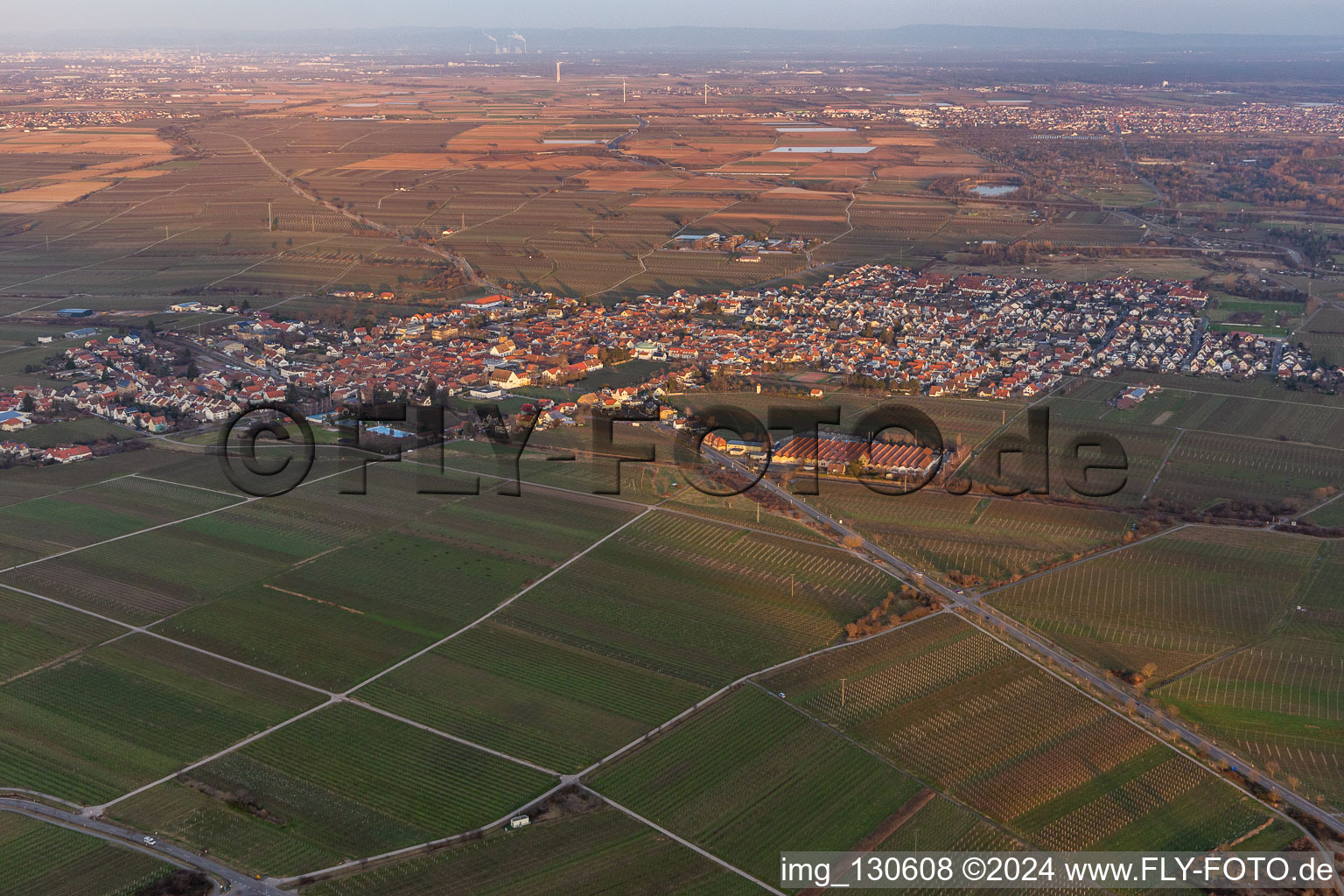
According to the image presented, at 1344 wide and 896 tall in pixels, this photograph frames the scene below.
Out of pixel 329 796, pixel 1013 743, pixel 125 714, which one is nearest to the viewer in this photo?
pixel 329 796

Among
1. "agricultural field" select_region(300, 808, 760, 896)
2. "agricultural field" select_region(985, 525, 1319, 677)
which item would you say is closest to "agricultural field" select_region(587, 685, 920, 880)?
"agricultural field" select_region(300, 808, 760, 896)

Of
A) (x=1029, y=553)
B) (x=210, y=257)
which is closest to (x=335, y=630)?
(x=1029, y=553)

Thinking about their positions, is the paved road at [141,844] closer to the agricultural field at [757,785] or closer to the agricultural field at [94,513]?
the agricultural field at [757,785]

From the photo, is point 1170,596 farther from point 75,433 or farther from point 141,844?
point 75,433

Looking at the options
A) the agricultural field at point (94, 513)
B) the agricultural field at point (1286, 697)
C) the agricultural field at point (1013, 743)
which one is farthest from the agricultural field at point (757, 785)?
the agricultural field at point (94, 513)

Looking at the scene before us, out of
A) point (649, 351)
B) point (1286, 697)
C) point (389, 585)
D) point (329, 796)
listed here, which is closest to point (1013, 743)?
point (1286, 697)
